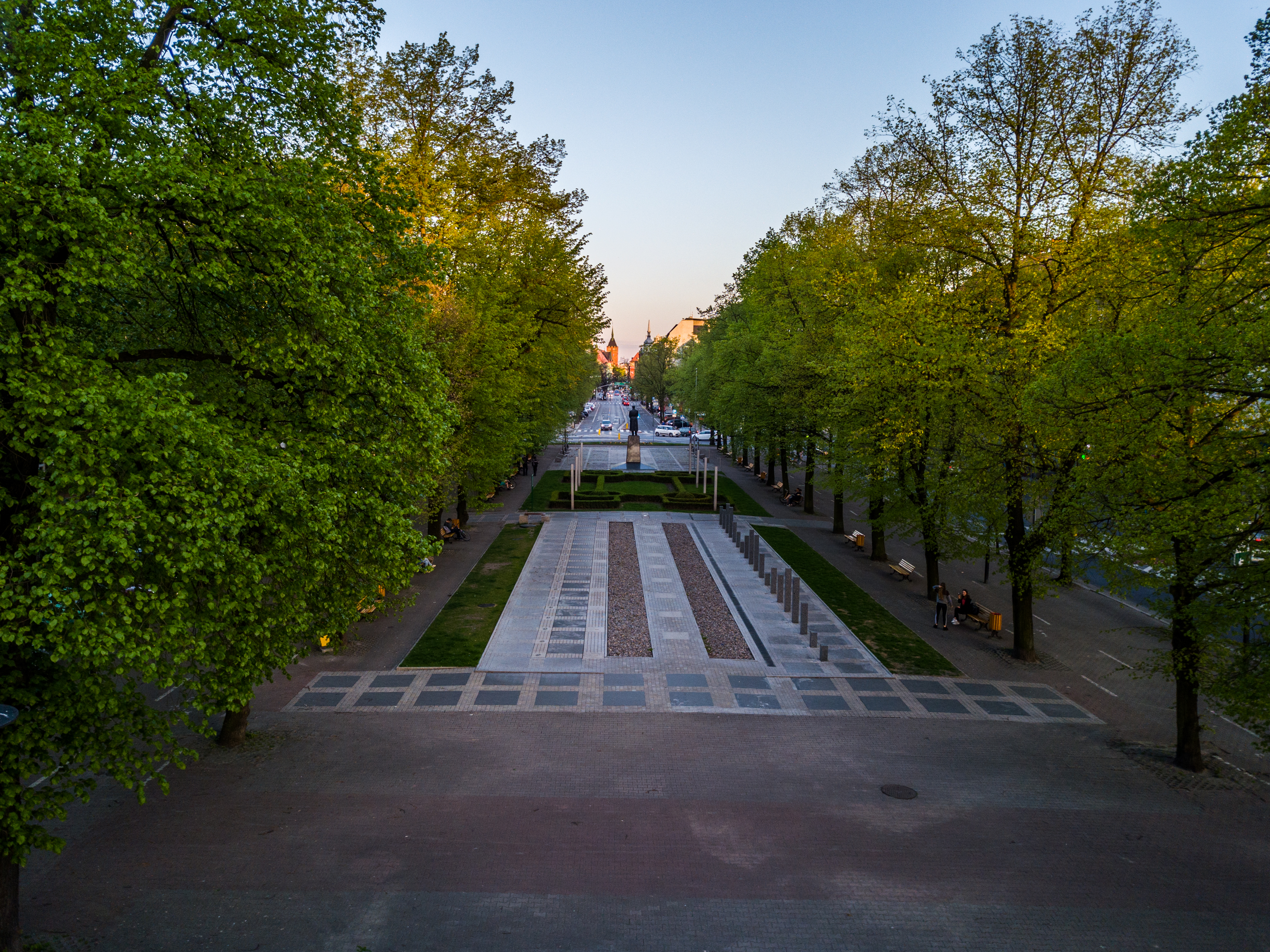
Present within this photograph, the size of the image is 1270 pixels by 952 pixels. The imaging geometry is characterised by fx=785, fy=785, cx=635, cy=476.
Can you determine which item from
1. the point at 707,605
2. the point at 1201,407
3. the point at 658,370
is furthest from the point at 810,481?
the point at 658,370

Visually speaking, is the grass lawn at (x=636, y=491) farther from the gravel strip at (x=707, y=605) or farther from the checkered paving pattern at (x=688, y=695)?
the checkered paving pattern at (x=688, y=695)

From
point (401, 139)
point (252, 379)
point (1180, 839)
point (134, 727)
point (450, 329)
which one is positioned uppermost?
point (401, 139)

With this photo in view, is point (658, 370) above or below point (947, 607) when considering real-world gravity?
above

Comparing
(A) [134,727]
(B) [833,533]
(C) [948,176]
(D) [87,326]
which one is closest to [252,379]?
(D) [87,326]

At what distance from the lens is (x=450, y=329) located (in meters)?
23.8

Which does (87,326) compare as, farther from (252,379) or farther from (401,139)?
(401,139)

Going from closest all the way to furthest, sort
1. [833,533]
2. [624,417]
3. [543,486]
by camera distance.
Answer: [833,533], [543,486], [624,417]

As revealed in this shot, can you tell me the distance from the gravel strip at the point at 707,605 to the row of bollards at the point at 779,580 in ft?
5.53

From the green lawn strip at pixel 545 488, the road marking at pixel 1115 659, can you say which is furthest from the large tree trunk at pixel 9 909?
the green lawn strip at pixel 545 488

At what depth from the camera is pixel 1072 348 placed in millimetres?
16391

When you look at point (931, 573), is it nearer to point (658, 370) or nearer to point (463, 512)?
point (463, 512)

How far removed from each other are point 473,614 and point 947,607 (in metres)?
13.2

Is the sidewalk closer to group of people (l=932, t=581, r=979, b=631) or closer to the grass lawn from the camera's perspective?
group of people (l=932, t=581, r=979, b=631)

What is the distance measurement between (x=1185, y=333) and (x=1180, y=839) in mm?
7303
